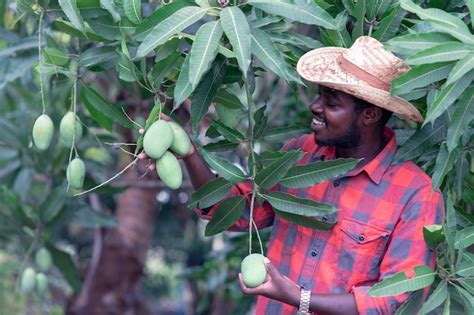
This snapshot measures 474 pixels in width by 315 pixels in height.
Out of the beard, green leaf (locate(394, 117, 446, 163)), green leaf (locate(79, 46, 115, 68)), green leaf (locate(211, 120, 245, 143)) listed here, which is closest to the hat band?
the beard

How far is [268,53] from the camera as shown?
6.12ft

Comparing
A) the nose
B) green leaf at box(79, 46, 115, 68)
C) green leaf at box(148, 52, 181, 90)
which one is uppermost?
green leaf at box(148, 52, 181, 90)

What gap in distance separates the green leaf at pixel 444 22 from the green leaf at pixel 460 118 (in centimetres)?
13

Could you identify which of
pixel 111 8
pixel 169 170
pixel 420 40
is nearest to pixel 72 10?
pixel 111 8

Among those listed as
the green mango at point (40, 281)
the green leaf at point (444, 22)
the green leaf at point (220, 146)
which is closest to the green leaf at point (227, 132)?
the green leaf at point (220, 146)

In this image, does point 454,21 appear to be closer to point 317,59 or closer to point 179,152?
point 317,59

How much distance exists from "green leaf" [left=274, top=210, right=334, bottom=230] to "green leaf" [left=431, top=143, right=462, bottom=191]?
25cm

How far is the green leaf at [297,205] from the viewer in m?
2.02

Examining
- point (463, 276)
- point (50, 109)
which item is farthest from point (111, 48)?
point (50, 109)

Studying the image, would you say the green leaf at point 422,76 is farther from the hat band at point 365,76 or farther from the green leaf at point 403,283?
the green leaf at point 403,283

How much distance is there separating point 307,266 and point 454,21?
642 mm

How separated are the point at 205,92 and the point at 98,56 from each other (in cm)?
30

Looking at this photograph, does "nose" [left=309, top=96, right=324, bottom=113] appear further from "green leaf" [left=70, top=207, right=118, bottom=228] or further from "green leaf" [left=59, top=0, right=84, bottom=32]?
"green leaf" [left=70, top=207, right=118, bottom=228]

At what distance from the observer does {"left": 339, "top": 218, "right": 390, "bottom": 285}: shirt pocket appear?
6.71ft
